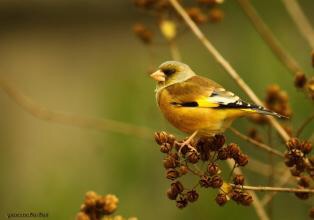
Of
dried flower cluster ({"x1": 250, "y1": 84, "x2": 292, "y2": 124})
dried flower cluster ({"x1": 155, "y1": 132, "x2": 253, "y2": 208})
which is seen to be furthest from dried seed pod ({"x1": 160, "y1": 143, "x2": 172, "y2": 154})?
dried flower cluster ({"x1": 250, "y1": 84, "x2": 292, "y2": 124})

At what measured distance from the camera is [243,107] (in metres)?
3.08

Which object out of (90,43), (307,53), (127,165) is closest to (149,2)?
(127,165)

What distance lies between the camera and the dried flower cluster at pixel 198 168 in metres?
2.66

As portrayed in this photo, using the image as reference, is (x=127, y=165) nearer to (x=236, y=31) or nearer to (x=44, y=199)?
(x=44, y=199)

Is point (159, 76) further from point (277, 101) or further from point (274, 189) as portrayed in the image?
point (274, 189)

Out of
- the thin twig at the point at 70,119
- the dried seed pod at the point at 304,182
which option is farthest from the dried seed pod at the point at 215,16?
the dried seed pod at the point at 304,182

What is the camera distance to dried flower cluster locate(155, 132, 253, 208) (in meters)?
2.66

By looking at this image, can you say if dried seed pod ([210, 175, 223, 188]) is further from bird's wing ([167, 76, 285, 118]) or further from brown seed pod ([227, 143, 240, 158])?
bird's wing ([167, 76, 285, 118])

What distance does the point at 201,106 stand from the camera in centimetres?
321

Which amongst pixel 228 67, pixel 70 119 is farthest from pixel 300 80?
pixel 70 119

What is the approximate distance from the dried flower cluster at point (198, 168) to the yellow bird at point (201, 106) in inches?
7.6

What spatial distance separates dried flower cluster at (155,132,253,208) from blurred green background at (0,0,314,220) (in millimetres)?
1190

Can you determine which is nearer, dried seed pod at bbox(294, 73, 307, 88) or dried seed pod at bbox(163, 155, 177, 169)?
dried seed pod at bbox(163, 155, 177, 169)

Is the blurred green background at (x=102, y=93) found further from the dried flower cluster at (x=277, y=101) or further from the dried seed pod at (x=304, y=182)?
the dried seed pod at (x=304, y=182)
